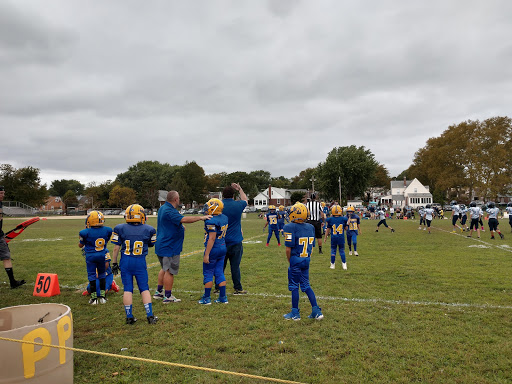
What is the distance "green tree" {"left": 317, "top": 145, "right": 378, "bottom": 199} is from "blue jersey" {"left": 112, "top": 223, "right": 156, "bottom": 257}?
71148mm

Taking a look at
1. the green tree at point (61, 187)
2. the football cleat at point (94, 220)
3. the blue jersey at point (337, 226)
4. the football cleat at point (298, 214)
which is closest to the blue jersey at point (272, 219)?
the blue jersey at point (337, 226)

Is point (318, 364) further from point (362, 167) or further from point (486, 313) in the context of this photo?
point (362, 167)

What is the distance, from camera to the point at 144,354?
4676 millimetres

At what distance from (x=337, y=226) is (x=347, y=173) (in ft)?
221

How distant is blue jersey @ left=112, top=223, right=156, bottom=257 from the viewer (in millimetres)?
6027

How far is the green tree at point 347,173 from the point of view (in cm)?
7538

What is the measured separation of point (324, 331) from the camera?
545cm

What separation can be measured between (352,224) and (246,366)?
9.74m

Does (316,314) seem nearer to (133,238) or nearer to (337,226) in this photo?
(133,238)

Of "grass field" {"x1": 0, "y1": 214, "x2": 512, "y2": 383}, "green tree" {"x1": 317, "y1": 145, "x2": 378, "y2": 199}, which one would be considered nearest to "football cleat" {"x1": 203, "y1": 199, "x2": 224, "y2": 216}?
"grass field" {"x1": 0, "y1": 214, "x2": 512, "y2": 383}

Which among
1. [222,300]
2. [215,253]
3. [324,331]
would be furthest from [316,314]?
[215,253]

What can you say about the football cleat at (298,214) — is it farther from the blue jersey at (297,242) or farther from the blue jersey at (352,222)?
the blue jersey at (352,222)

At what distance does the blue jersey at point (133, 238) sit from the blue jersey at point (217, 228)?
109 cm

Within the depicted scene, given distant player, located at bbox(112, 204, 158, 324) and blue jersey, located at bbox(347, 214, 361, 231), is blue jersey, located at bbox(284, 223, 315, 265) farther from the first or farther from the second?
blue jersey, located at bbox(347, 214, 361, 231)
